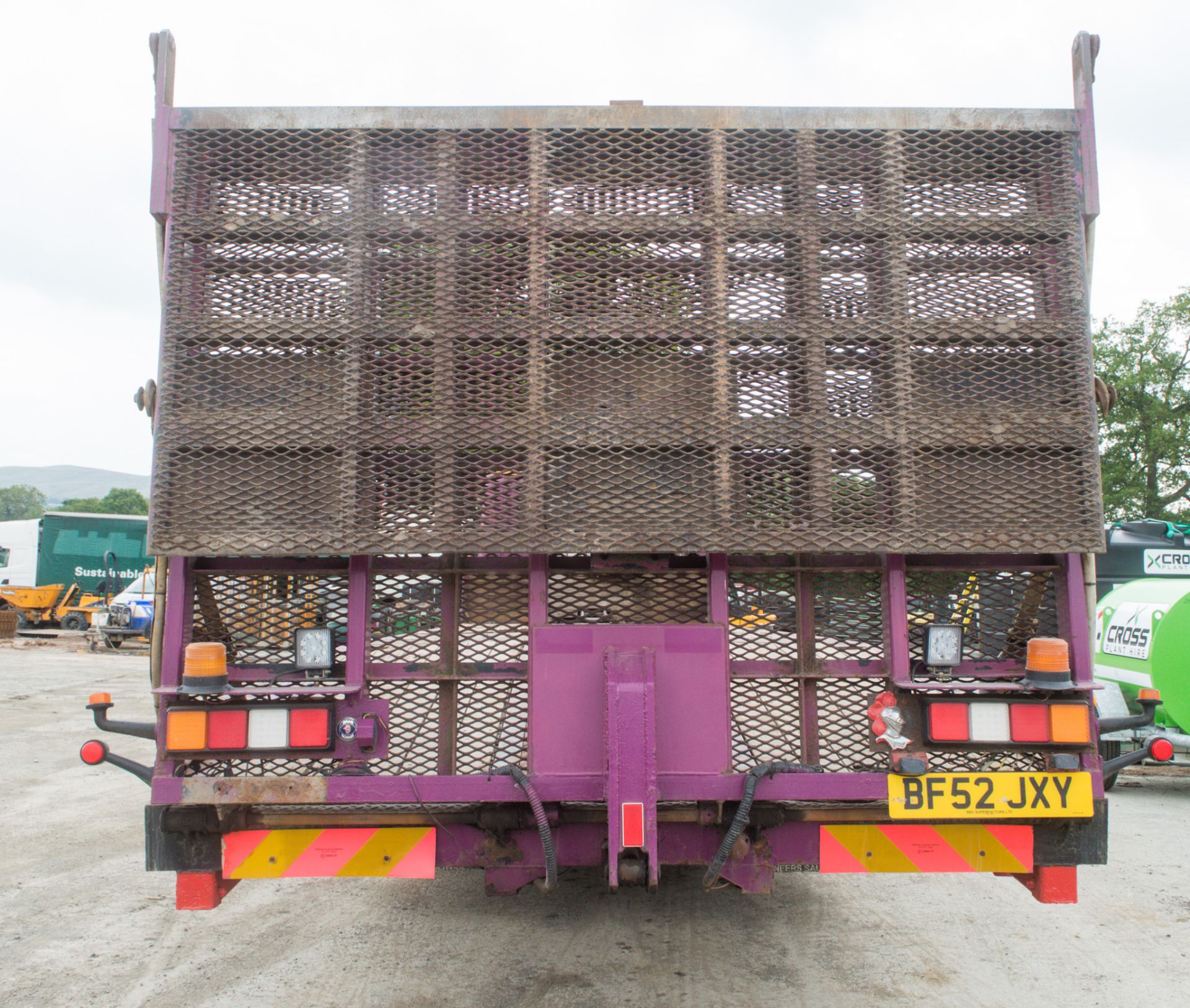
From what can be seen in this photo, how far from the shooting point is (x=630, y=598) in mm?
3184

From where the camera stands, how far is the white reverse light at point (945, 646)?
10.1 feet

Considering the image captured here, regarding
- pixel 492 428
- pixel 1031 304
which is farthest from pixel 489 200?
pixel 1031 304

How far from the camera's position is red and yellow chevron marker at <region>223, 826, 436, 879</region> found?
9.80 ft

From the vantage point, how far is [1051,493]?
304 centimetres

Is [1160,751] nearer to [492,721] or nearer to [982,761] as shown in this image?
[982,761]

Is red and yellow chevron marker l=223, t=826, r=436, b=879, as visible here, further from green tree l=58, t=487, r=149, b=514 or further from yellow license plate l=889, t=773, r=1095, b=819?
green tree l=58, t=487, r=149, b=514

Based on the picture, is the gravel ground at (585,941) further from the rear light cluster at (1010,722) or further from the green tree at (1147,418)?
the green tree at (1147,418)

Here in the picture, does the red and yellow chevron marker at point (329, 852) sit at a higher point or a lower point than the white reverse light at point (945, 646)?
lower

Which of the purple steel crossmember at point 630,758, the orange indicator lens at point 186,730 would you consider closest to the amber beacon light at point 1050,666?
the purple steel crossmember at point 630,758

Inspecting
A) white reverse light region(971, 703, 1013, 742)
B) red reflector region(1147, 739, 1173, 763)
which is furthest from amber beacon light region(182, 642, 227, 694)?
red reflector region(1147, 739, 1173, 763)

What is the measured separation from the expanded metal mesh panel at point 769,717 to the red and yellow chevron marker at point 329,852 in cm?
113

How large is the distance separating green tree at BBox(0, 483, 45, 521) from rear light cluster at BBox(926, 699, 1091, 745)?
11337 cm

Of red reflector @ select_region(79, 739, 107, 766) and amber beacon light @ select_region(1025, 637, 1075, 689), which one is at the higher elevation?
amber beacon light @ select_region(1025, 637, 1075, 689)

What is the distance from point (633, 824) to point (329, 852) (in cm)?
108
